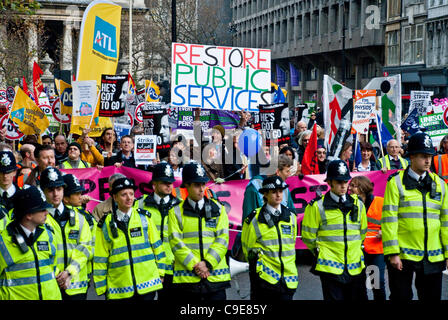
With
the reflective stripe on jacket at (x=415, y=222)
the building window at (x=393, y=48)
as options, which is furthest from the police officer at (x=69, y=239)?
the building window at (x=393, y=48)

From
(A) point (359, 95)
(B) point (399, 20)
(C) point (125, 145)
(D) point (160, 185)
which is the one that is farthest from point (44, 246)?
(B) point (399, 20)

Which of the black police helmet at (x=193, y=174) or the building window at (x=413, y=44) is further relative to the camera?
the building window at (x=413, y=44)

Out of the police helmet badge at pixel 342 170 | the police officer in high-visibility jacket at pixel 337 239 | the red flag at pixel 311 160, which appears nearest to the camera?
the police officer in high-visibility jacket at pixel 337 239

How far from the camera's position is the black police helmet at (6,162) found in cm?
734

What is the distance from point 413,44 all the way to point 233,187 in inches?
1312

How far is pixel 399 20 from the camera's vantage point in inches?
1666

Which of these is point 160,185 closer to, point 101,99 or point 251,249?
point 251,249

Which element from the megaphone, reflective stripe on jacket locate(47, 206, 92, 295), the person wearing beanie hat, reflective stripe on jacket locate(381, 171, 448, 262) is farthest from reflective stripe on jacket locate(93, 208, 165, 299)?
the person wearing beanie hat

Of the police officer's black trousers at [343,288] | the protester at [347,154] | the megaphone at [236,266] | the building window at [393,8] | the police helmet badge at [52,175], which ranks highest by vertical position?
the building window at [393,8]

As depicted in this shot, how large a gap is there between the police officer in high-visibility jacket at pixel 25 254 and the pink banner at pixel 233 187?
4.28 metres

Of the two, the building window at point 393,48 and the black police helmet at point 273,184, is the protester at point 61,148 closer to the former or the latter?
the black police helmet at point 273,184
